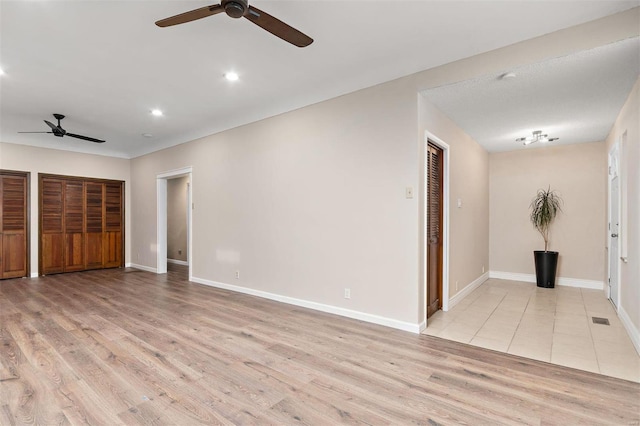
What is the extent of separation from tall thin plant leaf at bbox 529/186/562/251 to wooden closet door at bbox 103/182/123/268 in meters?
9.13

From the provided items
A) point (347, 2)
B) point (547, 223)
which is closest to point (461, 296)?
point (547, 223)

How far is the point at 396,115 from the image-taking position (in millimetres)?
3447

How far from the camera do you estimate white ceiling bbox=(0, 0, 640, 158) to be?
2471 mm

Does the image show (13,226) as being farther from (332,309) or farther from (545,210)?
(545,210)

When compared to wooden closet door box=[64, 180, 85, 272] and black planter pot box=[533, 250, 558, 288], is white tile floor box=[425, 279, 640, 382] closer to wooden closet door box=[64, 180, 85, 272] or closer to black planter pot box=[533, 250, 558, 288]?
black planter pot box=[533, 250, 558, 288]

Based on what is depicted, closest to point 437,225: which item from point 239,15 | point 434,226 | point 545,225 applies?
point 434,226

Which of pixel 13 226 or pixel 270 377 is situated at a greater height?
pixel 13 226

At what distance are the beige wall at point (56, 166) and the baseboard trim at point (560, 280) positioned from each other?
27.9ft

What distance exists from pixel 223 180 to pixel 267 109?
1527 millimetres

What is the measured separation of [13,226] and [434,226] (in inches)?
312

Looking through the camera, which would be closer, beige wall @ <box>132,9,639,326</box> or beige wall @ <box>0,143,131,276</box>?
beige wall @ <box>132,9,639,326</box>

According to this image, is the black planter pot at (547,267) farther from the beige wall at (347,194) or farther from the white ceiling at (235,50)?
the white ceiling at (235,50)

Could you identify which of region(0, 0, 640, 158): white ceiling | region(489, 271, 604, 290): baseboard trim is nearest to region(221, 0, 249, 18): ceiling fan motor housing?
region(0, 0, 640, 158): white ceiling

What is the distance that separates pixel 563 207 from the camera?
5602 millimetres
